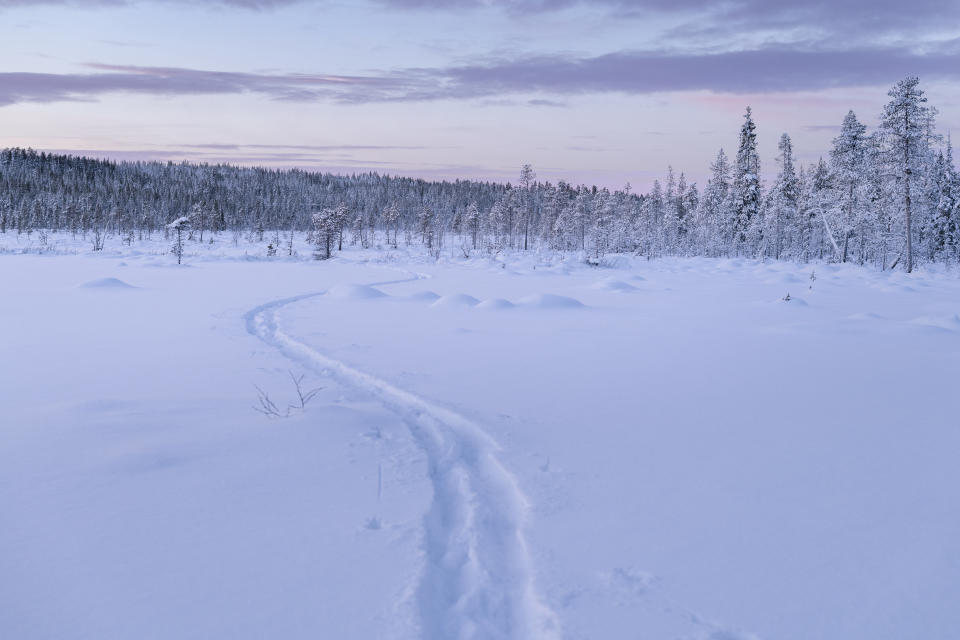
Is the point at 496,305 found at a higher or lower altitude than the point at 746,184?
lower

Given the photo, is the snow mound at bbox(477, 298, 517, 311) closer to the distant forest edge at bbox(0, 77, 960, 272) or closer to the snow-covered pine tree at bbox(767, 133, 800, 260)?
the distant forest edge at bbox(0, 77, 960, 272)

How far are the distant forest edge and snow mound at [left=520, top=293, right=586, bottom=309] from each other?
42.5ft

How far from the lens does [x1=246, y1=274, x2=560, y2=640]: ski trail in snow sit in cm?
227

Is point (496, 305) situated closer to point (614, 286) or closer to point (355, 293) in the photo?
point (355, 293)

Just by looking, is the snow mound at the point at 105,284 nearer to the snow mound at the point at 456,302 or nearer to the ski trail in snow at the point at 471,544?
the snow mound at the point at 456,302

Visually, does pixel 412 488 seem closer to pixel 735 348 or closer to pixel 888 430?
pixel 888 430

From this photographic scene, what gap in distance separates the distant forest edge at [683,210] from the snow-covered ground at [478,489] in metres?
18.1

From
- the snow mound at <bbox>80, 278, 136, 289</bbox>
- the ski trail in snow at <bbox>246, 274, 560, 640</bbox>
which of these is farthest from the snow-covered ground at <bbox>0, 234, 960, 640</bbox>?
the snow mound at <bbox>80, 278, 136, 289</bbox>

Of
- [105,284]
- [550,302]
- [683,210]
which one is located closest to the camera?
[550,302]

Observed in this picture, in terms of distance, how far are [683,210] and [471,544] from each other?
71515 mm

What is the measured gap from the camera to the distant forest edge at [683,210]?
1194 inches

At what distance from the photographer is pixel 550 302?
12133 millimetres

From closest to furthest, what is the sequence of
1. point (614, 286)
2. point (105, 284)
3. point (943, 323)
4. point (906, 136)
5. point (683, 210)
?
point (943, 323) → point (105, 284) → point (614, 286) → point (906, 136) → point (683, 210)

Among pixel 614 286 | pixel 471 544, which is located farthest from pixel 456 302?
pixel 471 544
